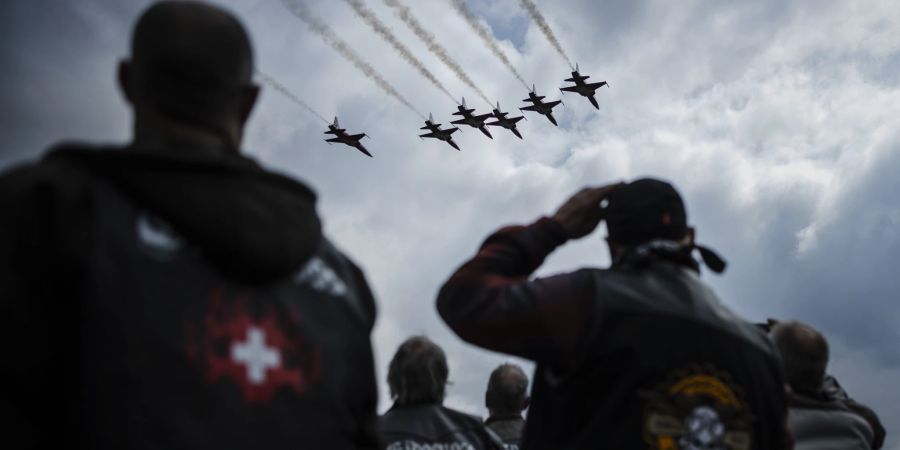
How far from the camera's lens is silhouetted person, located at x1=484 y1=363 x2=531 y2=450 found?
6.80 meters

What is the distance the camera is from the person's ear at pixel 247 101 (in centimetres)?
251

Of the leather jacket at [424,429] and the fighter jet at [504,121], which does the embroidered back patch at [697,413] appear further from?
the fighter jet at [504,121]

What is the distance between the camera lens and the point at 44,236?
188 centimetres

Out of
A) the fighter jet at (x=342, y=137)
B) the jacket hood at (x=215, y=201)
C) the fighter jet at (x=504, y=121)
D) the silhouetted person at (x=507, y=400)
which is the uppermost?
the fighter jet at (x=504, y=121)

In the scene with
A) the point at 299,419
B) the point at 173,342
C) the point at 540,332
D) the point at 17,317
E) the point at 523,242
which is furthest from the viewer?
the point at 523,242

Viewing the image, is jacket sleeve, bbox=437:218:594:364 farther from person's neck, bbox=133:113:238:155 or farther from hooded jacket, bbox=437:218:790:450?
person's neck, bbox=133:113:238:155

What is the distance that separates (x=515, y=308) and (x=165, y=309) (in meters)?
1.54

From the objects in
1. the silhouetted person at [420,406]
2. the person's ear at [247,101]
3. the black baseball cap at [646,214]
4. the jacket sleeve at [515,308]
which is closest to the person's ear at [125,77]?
the person's ear at [247,101]

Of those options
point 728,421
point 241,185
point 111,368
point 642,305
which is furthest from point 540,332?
point 111,368

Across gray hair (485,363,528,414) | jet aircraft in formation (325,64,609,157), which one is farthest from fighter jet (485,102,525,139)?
gray hair (485,363,528,414)

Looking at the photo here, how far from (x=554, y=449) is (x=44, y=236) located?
210 cm

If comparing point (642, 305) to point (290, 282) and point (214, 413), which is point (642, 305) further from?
point (214, 413)

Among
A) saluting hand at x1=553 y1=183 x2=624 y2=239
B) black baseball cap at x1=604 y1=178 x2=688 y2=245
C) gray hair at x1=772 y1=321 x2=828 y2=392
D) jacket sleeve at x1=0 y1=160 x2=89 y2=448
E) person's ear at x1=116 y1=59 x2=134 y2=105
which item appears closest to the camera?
jacket sleeve at x1=0 y1=160 x2=89 y2=448

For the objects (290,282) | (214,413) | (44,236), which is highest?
(290,282)
